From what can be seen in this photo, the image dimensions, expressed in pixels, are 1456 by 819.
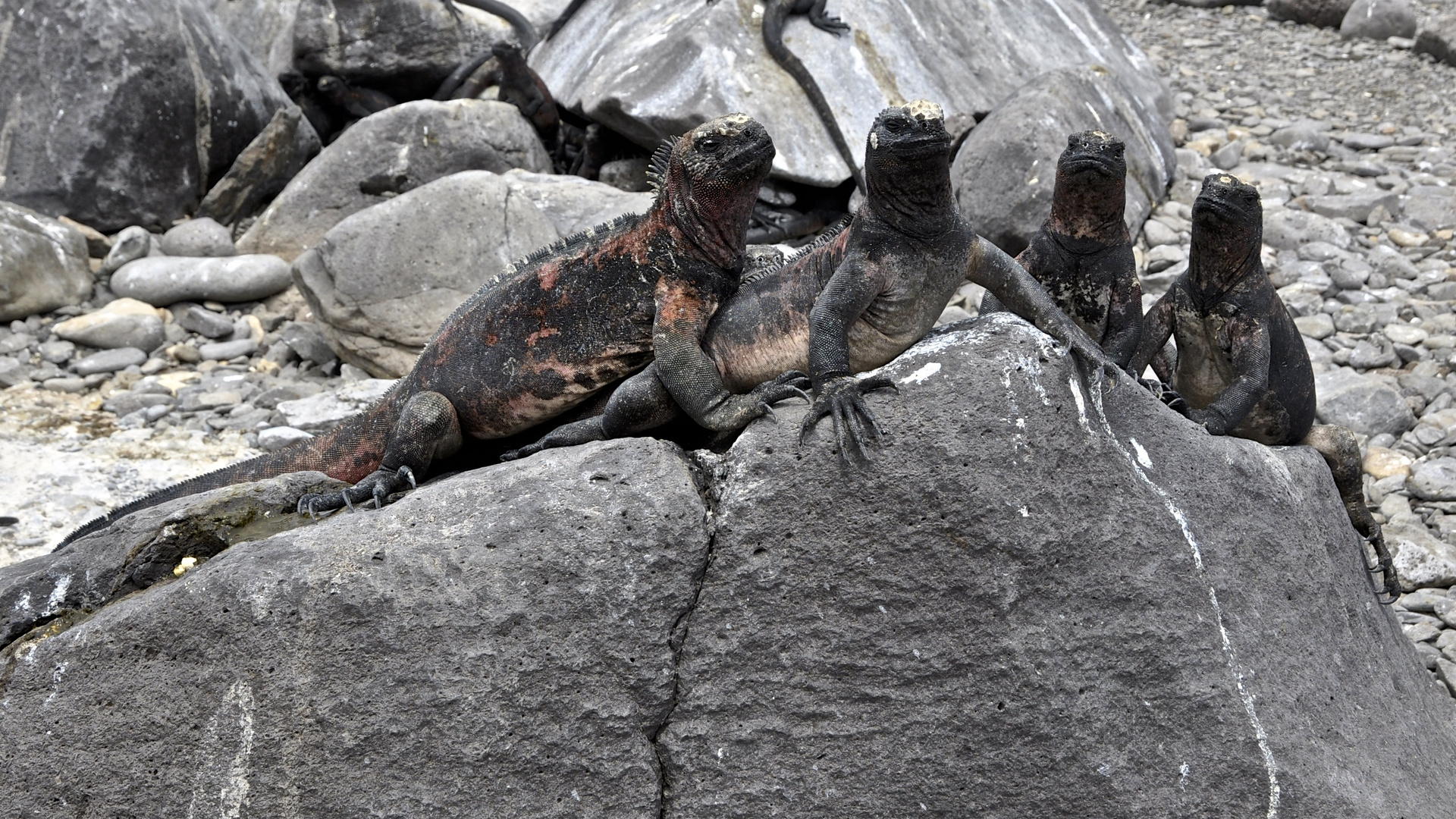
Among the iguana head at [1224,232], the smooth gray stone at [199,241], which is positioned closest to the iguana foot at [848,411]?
the iguana head at [1224,232]

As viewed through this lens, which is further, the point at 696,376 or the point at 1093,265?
the point at 1093,265

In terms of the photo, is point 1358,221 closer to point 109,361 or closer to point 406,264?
point 406,264

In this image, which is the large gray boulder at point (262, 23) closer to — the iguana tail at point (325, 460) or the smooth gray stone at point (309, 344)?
the smooth gray stone at point (309, 344)

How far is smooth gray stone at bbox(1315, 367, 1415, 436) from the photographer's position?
677cm

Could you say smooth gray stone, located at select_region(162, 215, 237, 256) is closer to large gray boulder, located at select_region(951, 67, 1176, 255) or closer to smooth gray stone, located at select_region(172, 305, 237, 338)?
smooth gray stone, located at select_region(172, 305, 237, 338)

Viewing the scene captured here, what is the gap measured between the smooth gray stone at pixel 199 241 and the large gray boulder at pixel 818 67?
3.01 m

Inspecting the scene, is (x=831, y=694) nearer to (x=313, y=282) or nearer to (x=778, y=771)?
(x=778, y=771)

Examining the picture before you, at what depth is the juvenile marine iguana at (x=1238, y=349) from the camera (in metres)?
4.12

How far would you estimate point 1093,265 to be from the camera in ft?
13.9

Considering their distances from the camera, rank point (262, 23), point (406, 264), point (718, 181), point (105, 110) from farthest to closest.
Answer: point (262, 23) → point (105, 110) → point (406, 264) → point (718, 181)

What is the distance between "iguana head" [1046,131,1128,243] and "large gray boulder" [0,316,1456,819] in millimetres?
975

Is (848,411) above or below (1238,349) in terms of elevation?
above

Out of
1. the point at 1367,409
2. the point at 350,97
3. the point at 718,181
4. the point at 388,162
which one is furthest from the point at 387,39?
the point at 718,181

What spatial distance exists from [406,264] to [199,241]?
2745 mm
